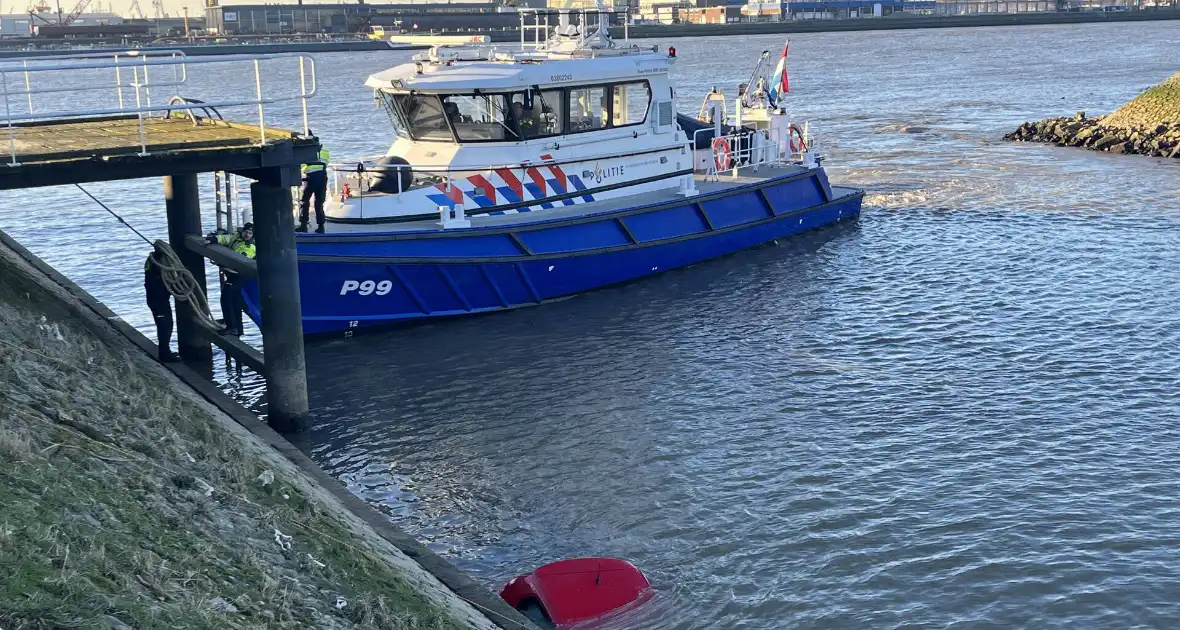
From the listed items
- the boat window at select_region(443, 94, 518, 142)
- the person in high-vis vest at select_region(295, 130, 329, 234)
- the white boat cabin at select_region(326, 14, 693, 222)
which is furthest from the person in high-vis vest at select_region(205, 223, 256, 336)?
the boat window at select_region(443, 94, 518, 142)

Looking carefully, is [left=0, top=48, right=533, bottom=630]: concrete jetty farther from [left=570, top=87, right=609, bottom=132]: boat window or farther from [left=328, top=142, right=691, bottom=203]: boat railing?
[left=570, top=87, right=609, bottom=132]: boat window

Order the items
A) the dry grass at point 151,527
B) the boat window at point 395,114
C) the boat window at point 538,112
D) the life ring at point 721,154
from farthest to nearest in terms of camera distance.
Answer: the life ring at point 721,154 → the boat window at point 395,114 → the boat window at point 538,112 → the dry grass at point 151,527

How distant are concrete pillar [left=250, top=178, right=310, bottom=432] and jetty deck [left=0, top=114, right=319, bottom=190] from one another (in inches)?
17.8

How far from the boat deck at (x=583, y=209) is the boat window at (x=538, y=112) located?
117cm

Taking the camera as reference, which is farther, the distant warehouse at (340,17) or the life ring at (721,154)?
the distant warehouse at (340,17)

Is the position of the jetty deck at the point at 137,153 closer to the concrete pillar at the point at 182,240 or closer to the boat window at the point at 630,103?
the concrete pillar at the point at 182,240

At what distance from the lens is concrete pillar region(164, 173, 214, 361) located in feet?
45.5

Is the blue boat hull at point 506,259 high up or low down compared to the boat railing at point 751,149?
down

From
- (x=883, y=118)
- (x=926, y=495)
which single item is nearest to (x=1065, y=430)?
(x=926, y=495)

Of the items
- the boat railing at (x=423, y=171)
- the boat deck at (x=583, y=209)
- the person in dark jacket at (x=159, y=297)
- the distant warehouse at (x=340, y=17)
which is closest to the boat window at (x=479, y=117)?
the boat railing at (x=423, y=171)

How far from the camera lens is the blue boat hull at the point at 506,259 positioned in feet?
50.1

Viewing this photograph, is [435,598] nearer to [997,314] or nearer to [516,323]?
[516,323]

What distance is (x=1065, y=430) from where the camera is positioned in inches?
484

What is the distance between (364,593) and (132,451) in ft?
6.77
